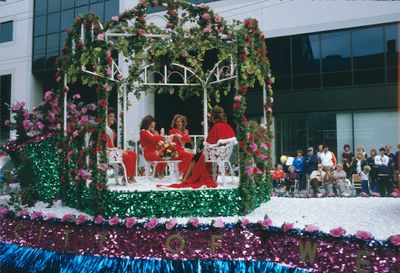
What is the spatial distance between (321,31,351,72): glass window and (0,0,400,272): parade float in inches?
409

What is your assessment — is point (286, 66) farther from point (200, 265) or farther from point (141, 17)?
point (200, 265)

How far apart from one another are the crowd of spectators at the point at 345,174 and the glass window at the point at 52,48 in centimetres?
1334

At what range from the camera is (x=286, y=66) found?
1753 centimetres

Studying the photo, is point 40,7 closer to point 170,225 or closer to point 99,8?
point 99,8

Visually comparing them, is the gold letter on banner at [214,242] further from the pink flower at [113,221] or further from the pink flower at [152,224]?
the pink flower at [113,221]

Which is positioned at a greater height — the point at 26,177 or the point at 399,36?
the point at 399,36

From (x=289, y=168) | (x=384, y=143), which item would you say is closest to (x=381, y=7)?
(x=384, y=143)

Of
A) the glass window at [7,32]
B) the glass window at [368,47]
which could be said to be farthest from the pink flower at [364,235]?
the glass window at [7,32]

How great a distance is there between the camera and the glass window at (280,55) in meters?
17.2

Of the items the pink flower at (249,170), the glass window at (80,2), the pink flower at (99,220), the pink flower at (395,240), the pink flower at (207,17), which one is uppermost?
the glass window at (80,2)

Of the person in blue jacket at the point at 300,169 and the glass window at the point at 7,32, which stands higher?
the glass window at the point at 7,32

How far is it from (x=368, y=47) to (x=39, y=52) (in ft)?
52.9

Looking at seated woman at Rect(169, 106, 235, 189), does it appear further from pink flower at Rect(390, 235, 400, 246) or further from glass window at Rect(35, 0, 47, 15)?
glass window at Rect(35, 0, 47, 15)

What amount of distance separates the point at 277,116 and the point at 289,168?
185 inches
